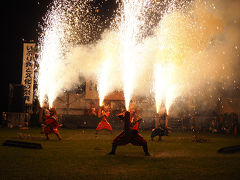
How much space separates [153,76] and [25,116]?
13.6 m

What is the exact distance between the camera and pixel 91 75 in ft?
102

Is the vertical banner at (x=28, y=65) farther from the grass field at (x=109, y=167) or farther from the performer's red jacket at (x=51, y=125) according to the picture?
the grass field at (x=109, y=167)

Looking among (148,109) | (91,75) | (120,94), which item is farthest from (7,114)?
(148,109)

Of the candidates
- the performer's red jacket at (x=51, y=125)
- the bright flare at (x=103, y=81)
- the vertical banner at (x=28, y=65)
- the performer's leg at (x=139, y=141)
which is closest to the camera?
the performer's leg at (x=139, y=141)

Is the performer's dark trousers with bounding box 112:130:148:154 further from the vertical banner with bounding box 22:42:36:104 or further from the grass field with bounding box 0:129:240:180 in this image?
the vertical banner with bounding box 22:42:36:104

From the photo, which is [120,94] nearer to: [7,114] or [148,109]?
[148,109]

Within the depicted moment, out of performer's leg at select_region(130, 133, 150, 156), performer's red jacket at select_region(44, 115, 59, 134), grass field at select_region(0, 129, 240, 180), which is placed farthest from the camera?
performer's red jacket at select_region(44, 115, 59, 134)

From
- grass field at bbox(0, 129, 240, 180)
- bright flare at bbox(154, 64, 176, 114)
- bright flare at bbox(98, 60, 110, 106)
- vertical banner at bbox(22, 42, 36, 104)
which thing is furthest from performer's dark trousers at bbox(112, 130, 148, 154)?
bright flare at bbox(98, 60, 110, 106)

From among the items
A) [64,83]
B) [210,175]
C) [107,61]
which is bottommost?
[210,175]

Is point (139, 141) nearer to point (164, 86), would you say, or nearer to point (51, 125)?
point (51, 125)

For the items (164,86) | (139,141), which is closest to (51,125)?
(139,141)

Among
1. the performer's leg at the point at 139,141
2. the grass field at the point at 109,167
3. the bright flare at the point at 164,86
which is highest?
the bright flare at the point at 164,86

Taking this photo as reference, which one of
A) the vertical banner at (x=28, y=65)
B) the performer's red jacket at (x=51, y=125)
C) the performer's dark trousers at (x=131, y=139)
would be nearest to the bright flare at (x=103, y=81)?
the vertical banner at (x=28, y=65)

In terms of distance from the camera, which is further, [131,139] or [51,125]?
[51,125]
